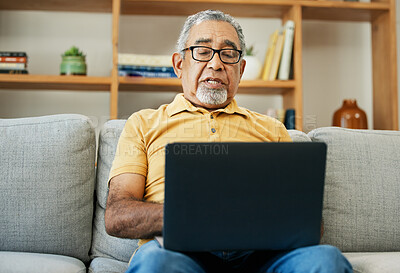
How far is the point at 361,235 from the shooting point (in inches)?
59.0

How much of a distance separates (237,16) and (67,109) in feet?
3.71

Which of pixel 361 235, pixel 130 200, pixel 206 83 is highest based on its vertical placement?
pixel 206 83

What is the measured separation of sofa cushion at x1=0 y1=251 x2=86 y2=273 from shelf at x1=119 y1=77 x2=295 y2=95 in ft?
3.85

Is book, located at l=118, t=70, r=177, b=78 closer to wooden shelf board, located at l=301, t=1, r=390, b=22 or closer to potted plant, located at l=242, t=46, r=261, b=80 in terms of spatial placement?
potted plant, located at l=242, t=46, r=261, b=80

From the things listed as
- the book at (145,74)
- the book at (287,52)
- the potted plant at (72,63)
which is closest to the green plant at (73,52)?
the potted plant at (72,63)

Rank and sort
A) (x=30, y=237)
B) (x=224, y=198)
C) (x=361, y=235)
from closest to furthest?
(x=224, y=198), (x=30, y=237), (x=361, y=235)

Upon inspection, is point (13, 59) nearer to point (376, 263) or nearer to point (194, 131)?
point (194, 131)

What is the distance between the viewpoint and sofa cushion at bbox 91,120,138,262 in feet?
4.66

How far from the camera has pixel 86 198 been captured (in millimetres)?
1448

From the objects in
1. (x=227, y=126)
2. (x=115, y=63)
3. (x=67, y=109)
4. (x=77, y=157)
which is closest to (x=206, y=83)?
(x=227, y=126)

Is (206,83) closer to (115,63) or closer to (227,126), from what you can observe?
(227,126)

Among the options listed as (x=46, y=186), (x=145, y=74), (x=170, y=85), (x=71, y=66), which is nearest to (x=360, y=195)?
(x=46, y=186)

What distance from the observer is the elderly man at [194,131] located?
112cm

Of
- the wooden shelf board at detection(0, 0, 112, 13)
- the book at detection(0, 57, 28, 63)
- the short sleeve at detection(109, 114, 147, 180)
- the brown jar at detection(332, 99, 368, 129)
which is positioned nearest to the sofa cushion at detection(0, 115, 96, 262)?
the short sleeve at detection(109, 114, 147, 180)
